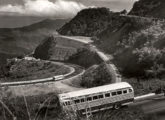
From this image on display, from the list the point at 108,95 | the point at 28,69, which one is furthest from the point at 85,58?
the point at 108,95

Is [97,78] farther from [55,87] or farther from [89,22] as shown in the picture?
[89,22]

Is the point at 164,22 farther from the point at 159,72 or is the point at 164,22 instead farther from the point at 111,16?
the point at 111,16

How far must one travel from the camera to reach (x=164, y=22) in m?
70.2

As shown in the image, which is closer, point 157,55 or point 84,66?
point 157,55

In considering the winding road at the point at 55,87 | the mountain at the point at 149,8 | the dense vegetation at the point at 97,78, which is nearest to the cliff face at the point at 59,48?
the mountain at the point at 149,8

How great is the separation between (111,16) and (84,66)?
4530 cm

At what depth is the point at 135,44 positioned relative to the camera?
218ft

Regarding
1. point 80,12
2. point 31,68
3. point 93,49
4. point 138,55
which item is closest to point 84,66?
point 93,49

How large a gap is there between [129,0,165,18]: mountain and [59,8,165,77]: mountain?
7253mm

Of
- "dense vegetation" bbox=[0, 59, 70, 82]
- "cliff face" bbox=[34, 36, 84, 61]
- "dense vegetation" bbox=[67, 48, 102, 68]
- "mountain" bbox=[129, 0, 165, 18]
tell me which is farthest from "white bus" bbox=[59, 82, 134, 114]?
"cliff face" bbox=[34, 36, 84, 61]

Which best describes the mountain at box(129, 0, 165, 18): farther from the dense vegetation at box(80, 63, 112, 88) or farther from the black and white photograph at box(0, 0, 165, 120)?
the dense vegetation at box(80, 63, 112, 88)

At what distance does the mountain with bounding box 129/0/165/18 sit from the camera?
287 ft

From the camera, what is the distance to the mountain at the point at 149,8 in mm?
87438

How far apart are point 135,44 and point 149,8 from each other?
3419 centimetres
